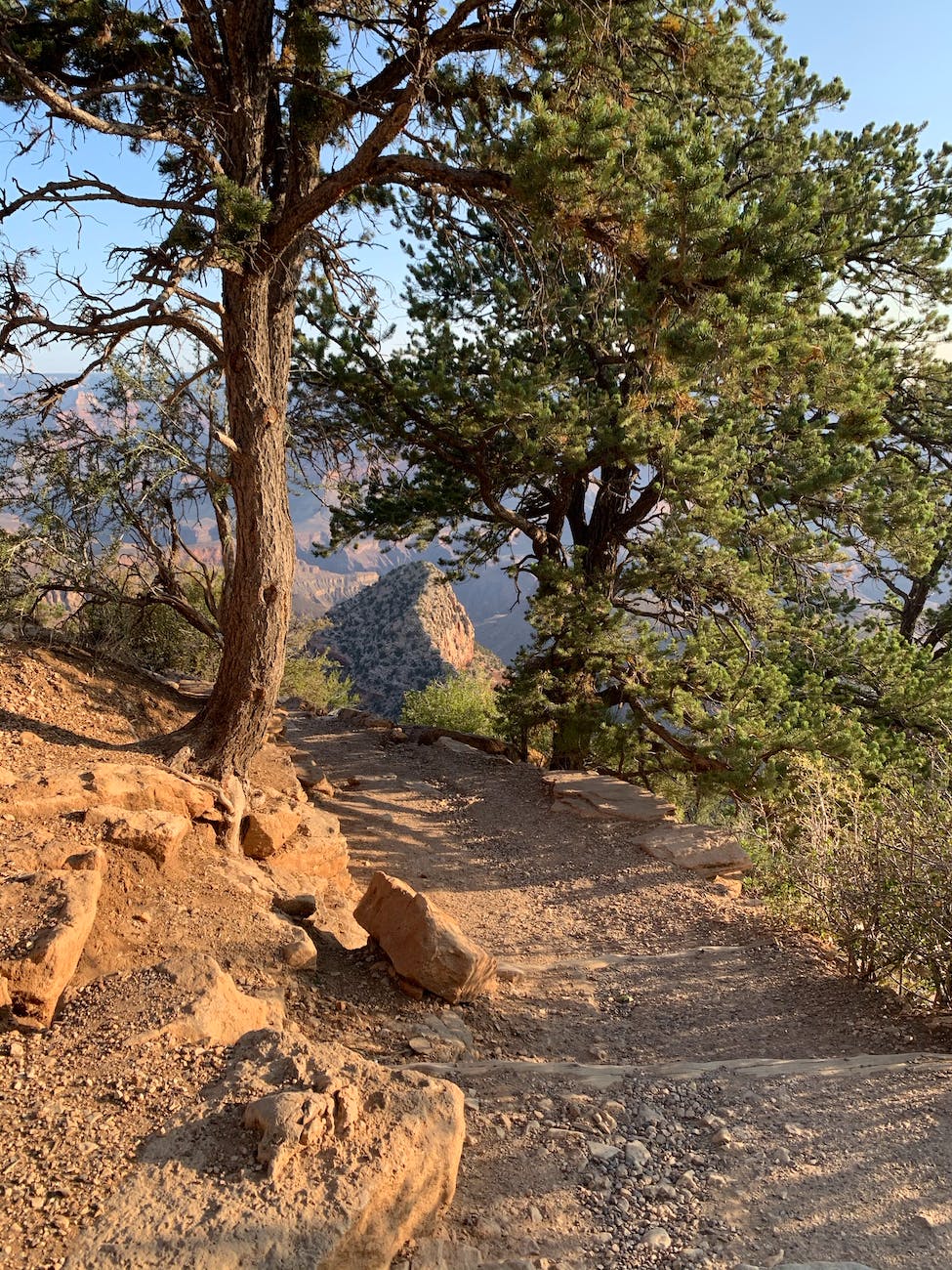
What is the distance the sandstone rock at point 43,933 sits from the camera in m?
2.84

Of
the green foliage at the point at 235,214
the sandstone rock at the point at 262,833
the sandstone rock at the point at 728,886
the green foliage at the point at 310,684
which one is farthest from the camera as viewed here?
the green foliage at the point at 310,684

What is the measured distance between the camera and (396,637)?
1558 inches

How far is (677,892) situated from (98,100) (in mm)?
7669

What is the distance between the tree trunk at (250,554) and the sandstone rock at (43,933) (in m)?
2.14

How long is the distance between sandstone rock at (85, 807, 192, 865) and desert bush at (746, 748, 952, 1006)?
3967 millimetres

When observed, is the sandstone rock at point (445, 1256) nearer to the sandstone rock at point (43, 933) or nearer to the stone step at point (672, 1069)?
the stone step at point (672, 1069)

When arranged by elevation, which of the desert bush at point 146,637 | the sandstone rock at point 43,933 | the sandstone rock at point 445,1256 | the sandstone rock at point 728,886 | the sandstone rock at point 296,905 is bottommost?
the sandstone rock at point 728,886

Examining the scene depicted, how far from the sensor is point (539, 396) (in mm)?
7555

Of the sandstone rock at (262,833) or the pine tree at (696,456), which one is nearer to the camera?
the sandstone rock at (262,833)

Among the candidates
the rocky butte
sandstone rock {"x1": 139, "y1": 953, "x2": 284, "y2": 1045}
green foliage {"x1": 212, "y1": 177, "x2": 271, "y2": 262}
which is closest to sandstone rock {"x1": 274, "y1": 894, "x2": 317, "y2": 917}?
sandstone rock {"x1": 139, "y1": 953, "x2": 284, "y2": 1045}

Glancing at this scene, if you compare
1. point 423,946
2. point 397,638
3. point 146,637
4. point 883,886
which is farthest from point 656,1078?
point 397,638

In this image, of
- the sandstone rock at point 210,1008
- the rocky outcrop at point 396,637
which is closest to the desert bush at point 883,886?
the sandstone rock at point 210,1008

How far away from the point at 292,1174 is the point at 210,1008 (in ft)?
2.78

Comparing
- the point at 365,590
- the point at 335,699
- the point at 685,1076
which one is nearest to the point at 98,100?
the point at 685,1076
